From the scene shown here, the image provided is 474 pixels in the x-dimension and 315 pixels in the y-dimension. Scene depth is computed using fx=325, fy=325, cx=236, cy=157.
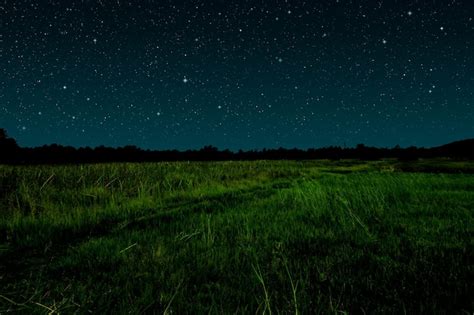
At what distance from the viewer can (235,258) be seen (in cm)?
336

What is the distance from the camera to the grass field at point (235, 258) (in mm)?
2436

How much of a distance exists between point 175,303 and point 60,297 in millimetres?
925

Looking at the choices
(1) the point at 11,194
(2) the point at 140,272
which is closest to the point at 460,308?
(2) the point at 140,272

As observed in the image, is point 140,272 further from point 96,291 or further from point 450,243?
point 450,243

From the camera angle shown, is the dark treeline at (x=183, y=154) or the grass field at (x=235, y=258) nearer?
the grass field at (x=235, y=258)

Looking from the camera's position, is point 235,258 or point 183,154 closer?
point 235,258

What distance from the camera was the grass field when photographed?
2.44 m

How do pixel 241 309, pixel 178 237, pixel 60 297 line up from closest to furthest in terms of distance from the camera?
pixel 241 309 < pixel 60 297 < pixel 178 237

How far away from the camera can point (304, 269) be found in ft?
9.82

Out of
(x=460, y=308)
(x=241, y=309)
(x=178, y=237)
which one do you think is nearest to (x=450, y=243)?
(x=460, y=308)

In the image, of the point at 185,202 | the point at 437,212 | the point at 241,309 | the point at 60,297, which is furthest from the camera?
the point at 185,202

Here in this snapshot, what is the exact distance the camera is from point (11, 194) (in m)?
6.96

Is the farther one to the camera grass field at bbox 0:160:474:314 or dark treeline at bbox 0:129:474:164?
dark treeline at bbox 0:129:474:164

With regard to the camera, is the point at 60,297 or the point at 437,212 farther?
the point at 437,212
